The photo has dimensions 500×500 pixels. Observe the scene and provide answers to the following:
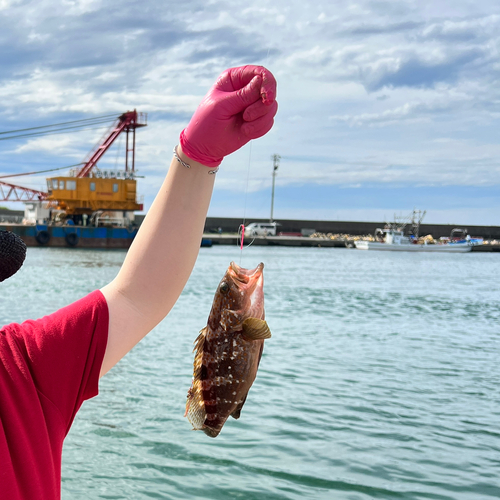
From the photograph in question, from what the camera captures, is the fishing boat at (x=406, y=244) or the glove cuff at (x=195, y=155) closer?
the glove cuff at (x=195, y=155)

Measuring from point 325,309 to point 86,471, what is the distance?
13.8 meters

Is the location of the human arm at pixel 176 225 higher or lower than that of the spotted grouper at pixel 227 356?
higher

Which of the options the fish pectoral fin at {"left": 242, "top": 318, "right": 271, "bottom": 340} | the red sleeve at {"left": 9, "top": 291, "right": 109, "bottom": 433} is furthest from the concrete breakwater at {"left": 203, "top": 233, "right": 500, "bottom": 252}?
the red sleeve at {"left": 9, "top": 291, "right": 109, "bottom": 433}

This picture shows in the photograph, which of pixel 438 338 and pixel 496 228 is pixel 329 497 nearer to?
pixel 438 338

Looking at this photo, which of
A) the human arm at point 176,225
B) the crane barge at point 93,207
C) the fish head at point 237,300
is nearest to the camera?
the human arm at point 176,225

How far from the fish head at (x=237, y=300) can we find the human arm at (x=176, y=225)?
31 cm

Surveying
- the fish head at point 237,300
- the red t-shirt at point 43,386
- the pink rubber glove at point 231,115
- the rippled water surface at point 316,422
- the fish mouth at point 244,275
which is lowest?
Answer: the rippled water surface at point 316,422

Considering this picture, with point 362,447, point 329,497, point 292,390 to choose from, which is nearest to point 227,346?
point 329,497

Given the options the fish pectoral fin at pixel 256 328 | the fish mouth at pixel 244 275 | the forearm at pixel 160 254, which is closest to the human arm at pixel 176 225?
the forearm at pixel 160 254

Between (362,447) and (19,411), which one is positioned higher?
(19,411)

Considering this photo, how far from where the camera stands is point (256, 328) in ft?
6.16

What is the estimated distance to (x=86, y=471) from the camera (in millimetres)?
5930

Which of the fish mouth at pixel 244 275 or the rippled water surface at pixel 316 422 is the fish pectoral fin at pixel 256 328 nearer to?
the fish mouth at pixel 244 275

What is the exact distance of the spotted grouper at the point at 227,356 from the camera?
6.59ft
